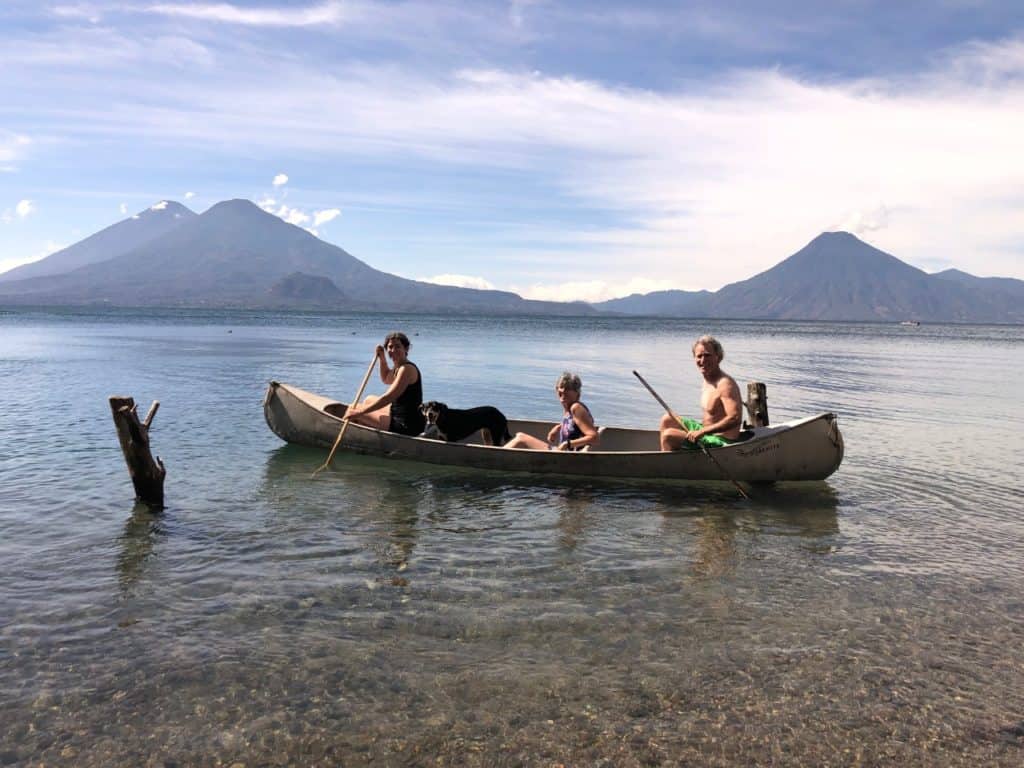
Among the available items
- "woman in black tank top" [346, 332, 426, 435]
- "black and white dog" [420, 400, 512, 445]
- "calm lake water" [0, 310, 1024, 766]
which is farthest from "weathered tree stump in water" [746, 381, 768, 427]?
"woman in black tank top" [346, 332, 426, 435]

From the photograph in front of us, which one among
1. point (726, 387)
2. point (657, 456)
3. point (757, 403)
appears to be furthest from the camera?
point (757, 403)

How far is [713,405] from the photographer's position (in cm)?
1210

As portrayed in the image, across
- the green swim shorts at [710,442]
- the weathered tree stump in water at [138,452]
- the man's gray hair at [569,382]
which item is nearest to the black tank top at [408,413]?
the man's gray hair at [569,382]

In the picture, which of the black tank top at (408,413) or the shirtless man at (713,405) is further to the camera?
the black tank top at (408,413)

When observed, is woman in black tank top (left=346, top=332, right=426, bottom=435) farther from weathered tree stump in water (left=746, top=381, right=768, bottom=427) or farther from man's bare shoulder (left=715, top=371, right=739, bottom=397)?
weathered tree stump in water (left=746, top=381, right=768, bottom=427)

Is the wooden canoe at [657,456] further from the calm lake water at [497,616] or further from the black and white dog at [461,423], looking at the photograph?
the black and white dog at [461,423]

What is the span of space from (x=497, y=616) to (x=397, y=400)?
7104mm

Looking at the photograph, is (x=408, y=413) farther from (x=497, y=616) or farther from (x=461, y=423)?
(x=497, y=616)

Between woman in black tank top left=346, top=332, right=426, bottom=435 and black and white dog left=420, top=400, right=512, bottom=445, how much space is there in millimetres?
237

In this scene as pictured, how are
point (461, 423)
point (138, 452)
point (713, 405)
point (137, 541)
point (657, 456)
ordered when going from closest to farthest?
point (137, 541) < point (138, 452) < point (713, 405) < point (657, 456) < point (461, 423)

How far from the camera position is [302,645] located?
6.66 meters

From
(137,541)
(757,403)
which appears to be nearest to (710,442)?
(757,403)

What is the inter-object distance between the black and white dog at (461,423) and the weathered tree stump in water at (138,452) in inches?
183

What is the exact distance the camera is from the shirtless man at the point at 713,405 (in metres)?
11.6
